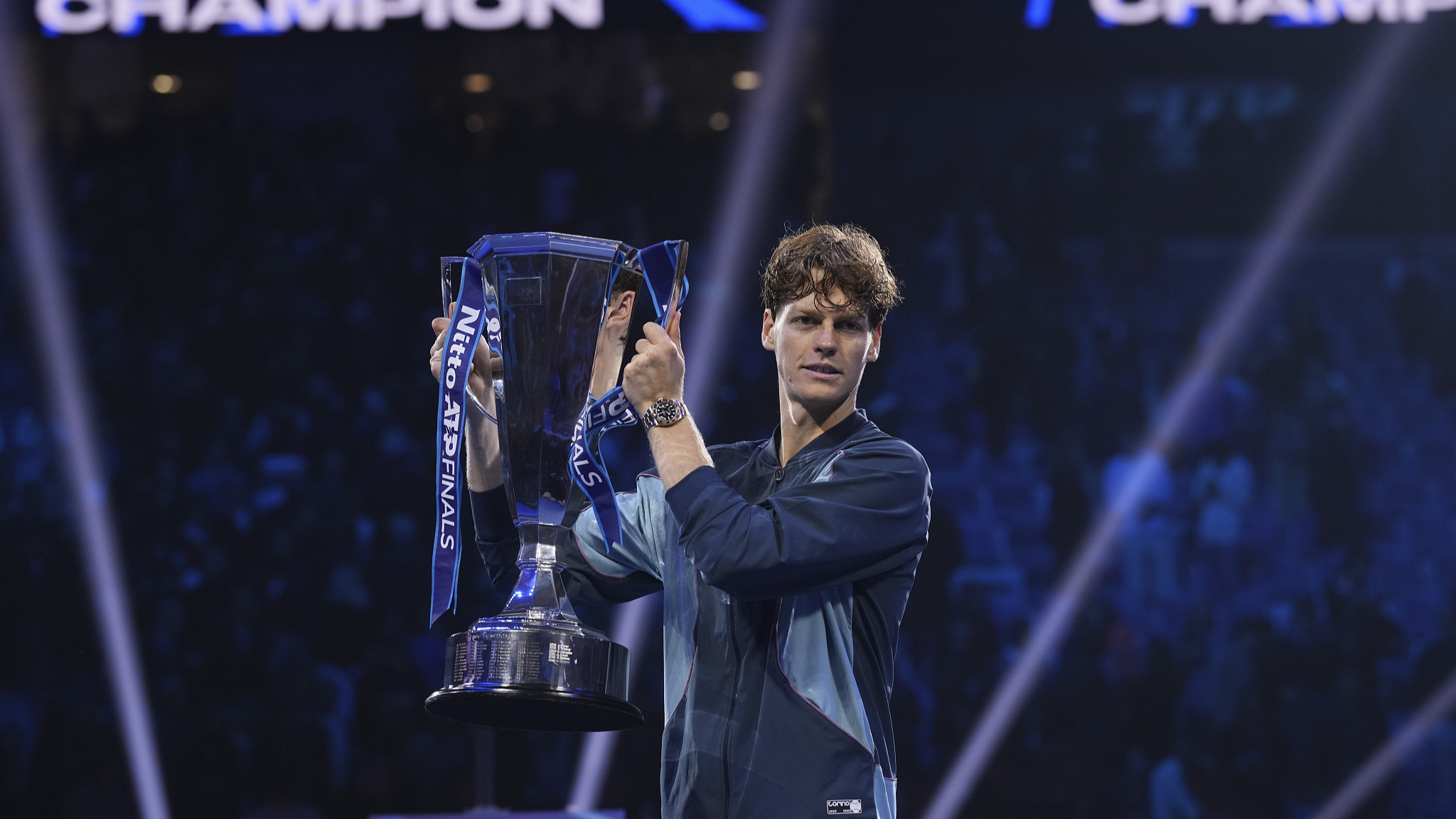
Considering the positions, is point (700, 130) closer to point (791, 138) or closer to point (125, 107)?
point (791, 138)

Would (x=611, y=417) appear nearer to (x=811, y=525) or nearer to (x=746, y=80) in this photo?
(x=811, y=525)

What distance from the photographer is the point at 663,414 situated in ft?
5.81

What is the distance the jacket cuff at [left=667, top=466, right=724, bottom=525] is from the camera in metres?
1.73

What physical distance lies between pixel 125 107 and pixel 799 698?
6.81 meters

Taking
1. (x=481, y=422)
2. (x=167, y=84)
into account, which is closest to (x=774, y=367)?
(x=167, y=84)

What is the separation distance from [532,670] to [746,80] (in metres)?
5.64

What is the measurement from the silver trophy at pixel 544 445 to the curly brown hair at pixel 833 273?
225 millimetres

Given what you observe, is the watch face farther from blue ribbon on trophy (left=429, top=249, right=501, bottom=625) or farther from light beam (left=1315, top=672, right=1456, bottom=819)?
light beam (left=1315, top=672, right=1456, bottom=819)

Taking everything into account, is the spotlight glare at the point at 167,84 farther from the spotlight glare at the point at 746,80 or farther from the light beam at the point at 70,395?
the spotlight glare at the point at 746,80

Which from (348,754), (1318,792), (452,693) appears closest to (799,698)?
(452,693)

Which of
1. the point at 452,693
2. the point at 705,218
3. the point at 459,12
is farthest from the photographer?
the point at 705,218

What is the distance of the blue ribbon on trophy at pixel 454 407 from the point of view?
1846mm

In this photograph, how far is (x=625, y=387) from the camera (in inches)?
70.5

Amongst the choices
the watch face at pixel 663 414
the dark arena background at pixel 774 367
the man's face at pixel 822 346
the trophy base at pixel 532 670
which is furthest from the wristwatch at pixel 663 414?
the dark arena background at pixel 774 367
